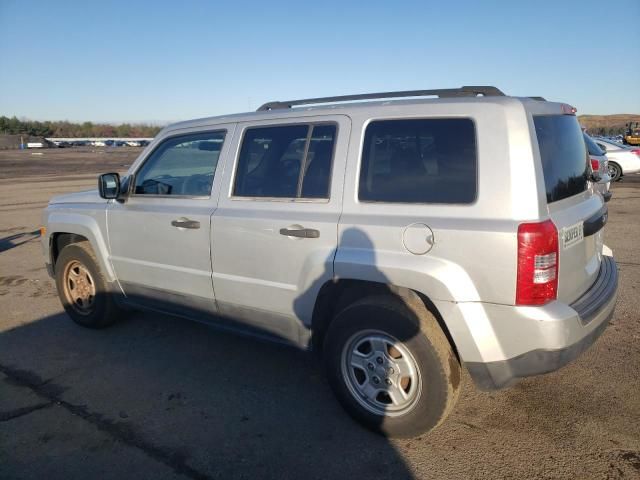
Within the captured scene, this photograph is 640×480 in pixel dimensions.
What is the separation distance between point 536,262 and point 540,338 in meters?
0.40

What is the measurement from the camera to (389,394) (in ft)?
10.1

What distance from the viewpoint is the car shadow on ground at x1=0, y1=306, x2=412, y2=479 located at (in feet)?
9.48

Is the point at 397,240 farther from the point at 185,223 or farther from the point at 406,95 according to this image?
the point at 185,223

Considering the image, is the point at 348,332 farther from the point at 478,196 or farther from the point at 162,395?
the point at 162,395

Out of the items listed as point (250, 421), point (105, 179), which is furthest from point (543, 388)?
point (105, 179)

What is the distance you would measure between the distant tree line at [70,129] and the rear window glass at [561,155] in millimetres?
123405

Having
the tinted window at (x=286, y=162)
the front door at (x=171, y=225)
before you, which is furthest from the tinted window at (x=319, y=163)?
the front door at (x=171, y=225)

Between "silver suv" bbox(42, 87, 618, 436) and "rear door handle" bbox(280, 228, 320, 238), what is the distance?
15mm

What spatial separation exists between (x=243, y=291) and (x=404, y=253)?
1.31 m

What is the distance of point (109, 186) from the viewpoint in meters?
4.30

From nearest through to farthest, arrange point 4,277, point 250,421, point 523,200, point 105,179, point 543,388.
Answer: point 523,200 → point 250,421 → point 543,388 → point 105,179 → point 4,277

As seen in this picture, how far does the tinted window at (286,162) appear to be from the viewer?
3.33 m

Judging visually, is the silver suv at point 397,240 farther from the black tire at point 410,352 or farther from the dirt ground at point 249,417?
the dirt ground at point 249,417

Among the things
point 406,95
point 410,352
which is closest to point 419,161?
point 406,95
